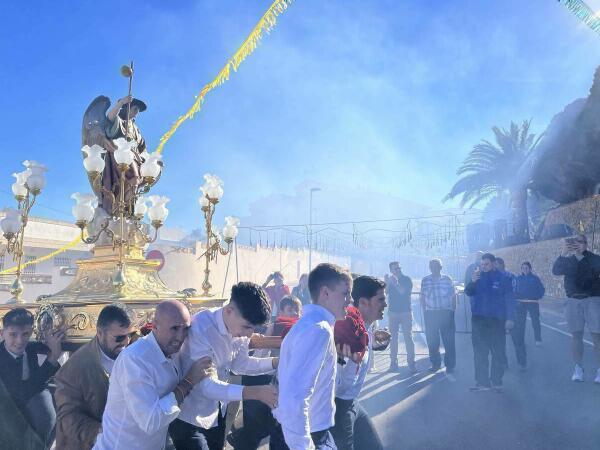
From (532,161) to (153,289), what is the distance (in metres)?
23.5

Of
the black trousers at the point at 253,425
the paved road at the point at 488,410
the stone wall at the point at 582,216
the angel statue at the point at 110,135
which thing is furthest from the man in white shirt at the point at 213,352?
the stone wall at the point at 582,216

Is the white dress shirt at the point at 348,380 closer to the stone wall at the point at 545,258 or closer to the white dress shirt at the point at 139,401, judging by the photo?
the white dress shirt at the point at 139,401

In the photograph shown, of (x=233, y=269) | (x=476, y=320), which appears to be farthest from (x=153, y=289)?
(x=233, y=269)

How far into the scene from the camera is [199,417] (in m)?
2.74

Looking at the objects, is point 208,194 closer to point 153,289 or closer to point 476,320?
point 153,289

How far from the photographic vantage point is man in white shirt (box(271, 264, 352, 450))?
2160 millimetres

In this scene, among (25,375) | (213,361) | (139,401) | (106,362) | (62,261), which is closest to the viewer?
(139,401)

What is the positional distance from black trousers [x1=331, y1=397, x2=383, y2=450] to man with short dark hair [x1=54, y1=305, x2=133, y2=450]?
1570 mm

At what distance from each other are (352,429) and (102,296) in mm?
3000

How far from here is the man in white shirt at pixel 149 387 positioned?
2182 mm

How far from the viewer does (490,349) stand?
653 cm

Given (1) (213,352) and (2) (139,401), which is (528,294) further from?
(2) (139,401)

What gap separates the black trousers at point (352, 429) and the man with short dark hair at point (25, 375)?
2.60 m

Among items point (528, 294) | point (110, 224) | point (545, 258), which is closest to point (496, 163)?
point (545, 258)
